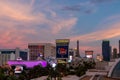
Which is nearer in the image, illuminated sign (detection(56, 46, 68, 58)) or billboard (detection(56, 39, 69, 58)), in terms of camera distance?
illuminated sign (detection(56, 46, 68, 58))

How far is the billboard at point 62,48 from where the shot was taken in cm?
12502

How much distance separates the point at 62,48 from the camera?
5015 inches

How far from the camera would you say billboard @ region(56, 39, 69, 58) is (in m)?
125

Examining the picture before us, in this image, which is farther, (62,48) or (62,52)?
(62,48)

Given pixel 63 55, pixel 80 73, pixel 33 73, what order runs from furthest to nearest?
pixel 63 55 < pixel 33 73 < pixel 80 73

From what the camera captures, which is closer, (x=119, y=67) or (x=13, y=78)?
(x=119, y=67)

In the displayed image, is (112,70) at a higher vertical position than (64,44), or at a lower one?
lower

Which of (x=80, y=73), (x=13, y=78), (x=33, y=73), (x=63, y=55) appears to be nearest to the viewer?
(x=13, y=78)

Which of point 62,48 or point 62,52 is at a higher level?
point 62,48

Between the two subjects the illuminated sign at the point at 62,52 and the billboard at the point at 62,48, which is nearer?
the illuminated sign at the point at 62,52

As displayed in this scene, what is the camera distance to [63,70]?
107875 millimetres

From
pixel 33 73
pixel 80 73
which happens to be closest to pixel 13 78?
pixel 80 73

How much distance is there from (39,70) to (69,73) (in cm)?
1050

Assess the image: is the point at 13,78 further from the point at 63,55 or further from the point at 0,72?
the point at 63,55
